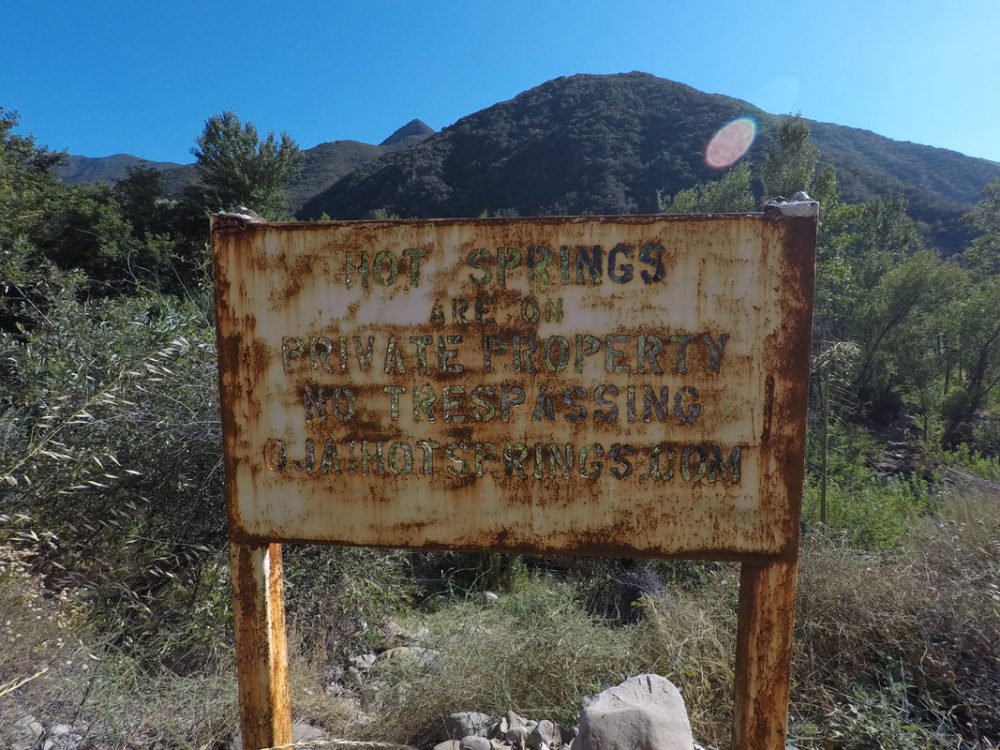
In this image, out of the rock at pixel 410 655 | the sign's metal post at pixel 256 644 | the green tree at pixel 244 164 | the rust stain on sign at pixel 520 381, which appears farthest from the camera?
the green tree at pixel 244 164

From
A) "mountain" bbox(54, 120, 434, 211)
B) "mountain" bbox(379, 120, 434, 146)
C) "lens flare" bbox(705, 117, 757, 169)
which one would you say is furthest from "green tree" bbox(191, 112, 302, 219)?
"mountain" bbox(379, 120, 434, 146)

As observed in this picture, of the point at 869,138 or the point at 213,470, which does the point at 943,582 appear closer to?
the point at 213,470

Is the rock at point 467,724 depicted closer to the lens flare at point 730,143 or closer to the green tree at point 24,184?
the green tree at point 24,184

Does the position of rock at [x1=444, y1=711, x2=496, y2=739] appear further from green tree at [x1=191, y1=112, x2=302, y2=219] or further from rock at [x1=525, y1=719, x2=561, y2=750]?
green tree at [x1=191, y1=112, x2=302, y2=219]

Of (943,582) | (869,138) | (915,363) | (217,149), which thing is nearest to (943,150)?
(869,138)

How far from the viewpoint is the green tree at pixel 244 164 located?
72.0 ft

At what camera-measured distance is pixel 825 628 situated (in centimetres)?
340

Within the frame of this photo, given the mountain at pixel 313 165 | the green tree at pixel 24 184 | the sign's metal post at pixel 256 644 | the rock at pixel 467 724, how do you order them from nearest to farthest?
the sign's metal post at pixel 256 644
the rock at pixel 467 724
the green tree at pixel 24 184
the mountain at pixel 313 165

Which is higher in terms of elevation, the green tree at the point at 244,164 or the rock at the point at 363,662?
the green tree at the point at 244,164

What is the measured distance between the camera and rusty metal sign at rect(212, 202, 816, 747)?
5.50 feet

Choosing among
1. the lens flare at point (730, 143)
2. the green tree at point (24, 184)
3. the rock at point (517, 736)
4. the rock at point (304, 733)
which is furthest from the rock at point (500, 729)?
the lens flare at point (730, 143)

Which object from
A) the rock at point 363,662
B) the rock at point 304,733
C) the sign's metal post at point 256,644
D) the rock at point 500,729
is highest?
the sign's metal post at point 256,644

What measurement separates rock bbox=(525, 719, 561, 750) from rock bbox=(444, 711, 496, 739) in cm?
23

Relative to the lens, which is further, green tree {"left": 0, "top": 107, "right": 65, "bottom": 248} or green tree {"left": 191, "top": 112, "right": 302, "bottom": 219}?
green tree {"left": 191, "top": 112, "right": 302, "bottom": 219}
